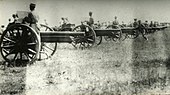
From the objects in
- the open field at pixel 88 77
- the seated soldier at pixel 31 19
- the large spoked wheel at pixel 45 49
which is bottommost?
the open field at pixel 88 77

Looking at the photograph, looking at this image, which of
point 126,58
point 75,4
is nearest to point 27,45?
point 75,4

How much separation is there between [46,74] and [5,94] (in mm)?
986

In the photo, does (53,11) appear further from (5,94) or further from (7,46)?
(5,94)

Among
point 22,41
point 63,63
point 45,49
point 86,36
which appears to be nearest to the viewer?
point 22,41

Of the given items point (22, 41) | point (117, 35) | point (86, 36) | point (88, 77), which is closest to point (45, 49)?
point (22, 41)

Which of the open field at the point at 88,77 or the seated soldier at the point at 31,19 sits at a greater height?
the seated soldier at the point at 31,19

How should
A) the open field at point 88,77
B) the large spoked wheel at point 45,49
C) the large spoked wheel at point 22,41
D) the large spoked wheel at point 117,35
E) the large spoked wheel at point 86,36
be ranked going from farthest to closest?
the large spoked wheel at point 117,35, the large spoked wheel at point 86,36, the large spoked wheel at point 45,49, the large spoked wheel at point 22,41, the open field at point 88,77

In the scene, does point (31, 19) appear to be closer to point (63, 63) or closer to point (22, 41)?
point (22, 41)

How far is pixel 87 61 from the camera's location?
5.95 metres

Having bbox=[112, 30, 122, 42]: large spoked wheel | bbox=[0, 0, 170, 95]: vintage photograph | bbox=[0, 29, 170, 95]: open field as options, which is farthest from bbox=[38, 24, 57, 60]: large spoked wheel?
bbox=[112, 30, 122, 42]: large spoked wheel

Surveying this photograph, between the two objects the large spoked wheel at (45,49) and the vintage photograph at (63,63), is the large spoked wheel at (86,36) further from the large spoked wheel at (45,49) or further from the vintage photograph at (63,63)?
the vintage photograph at (63,63)

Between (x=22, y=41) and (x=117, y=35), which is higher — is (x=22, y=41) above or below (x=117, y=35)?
above

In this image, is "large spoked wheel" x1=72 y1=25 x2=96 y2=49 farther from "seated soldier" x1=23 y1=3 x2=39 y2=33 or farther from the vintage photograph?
"seated soldier" x1=23 y1=3 x2=39 y2=33

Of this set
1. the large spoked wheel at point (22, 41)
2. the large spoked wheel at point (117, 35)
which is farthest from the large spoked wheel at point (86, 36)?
the large spoked wheel at point (22, 41)
